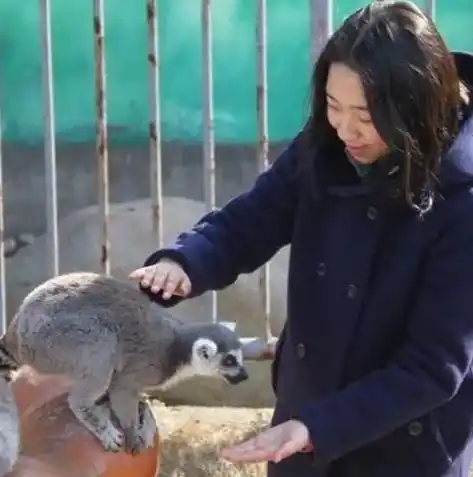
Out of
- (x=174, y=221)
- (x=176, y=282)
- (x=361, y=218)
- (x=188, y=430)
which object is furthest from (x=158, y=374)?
(x=174, y=221)

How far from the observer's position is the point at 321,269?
82.8 inches

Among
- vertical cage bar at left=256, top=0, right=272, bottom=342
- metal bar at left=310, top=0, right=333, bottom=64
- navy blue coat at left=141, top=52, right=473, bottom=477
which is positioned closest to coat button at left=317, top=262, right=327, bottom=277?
navy blue coat at left=141, top=52, right=473, bottom=477

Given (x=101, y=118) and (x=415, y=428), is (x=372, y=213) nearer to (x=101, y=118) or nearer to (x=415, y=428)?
(x=415, y=428)

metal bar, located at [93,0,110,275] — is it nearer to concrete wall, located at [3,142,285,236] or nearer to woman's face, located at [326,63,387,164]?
concrete wall, located at [3,142,285,236]

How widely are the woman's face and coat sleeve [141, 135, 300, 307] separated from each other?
260 mm

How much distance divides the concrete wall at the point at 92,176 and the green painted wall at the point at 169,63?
8cm

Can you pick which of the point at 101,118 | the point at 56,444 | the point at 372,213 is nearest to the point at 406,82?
the point at 372,213

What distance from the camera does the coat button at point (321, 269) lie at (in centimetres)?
210

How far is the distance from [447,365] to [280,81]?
2.29 meters

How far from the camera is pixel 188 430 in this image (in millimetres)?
3811

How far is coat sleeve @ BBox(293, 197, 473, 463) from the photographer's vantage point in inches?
74.3

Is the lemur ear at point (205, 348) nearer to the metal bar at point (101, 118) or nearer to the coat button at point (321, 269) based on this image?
the coat button at point (321, 269)

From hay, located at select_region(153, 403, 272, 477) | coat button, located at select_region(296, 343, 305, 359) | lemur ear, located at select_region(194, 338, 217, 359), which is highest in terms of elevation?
coat button, located at select_region(296, 343, 305, 359)

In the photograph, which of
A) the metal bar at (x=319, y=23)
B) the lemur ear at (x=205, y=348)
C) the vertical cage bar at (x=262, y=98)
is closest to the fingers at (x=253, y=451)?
the lemur ear at (x=205, y=348)
